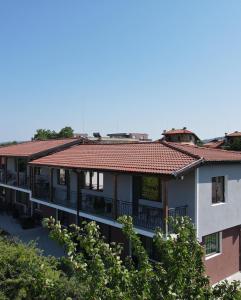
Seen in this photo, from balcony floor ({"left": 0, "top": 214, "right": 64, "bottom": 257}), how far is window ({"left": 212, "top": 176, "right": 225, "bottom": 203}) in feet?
32.9

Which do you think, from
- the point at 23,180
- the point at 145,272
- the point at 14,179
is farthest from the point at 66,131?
the point at 145,272

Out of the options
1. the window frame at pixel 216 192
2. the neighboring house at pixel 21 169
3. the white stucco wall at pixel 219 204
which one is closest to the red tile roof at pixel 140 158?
the white stucco wall at pixel 219 204

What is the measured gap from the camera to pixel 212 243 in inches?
727

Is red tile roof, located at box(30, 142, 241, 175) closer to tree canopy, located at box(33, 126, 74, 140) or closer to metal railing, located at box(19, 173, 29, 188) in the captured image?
metal railing, located at box(19, 173, 29, 188)

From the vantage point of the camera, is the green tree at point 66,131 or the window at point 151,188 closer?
the window at point 151,188

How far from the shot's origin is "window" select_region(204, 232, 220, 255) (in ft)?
59.5

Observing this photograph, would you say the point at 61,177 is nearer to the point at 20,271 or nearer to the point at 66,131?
the point at 20,271

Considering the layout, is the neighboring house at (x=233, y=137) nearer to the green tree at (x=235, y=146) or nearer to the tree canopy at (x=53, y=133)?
the green tree at (x=235, y=146)

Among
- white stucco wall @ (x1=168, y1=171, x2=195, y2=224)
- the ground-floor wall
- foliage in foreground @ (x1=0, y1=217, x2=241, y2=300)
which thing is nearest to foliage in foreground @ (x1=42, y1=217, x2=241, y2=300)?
foliage in foreground @ (x1=0, y1=217, x2=241, y2=300)

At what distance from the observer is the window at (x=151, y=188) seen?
17.9 metres

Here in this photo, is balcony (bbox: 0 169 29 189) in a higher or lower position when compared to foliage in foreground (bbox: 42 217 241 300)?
lower

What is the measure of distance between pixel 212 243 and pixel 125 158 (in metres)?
6.35

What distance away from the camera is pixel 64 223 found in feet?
83.9

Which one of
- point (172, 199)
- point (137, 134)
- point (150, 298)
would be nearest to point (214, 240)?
point (172, 199)
